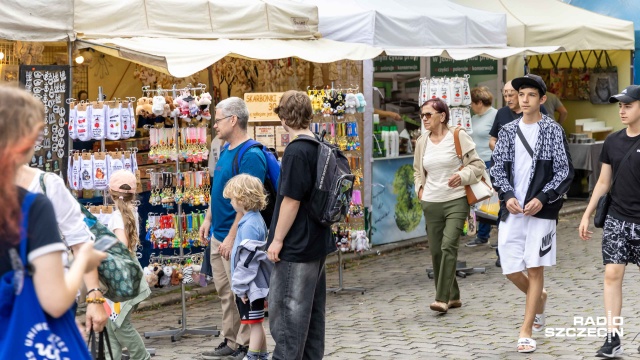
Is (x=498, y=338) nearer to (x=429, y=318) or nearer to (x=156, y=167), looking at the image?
(x=429, y=318)

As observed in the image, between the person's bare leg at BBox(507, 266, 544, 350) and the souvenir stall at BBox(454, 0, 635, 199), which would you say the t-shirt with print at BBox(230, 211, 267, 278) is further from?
the souvenir stall at BBox(454, 0, 635, 199)

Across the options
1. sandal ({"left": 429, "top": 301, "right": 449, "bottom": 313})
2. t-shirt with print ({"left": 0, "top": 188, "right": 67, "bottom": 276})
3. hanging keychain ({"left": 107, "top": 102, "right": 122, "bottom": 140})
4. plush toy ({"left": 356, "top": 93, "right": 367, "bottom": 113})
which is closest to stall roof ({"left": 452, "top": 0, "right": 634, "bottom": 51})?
plush toy ({"left": 356, "top": 93, "right": 367, "bottom": 113})

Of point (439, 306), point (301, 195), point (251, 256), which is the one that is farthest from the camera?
point (439, 306)

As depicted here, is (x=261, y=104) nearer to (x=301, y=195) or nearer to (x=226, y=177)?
(x=226, y=177)

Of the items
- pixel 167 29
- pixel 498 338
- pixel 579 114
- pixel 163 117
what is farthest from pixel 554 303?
pixel 579 114

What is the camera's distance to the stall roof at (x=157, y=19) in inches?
363

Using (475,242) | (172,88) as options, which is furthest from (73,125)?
(475,242)

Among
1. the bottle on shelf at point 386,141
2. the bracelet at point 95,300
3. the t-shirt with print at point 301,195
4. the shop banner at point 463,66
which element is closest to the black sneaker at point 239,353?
the t-shirt with print at point 301,195

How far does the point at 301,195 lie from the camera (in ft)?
20.7

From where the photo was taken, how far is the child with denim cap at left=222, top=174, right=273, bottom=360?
7242mm

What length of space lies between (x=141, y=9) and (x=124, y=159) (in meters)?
2.20

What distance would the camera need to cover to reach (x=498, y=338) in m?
8.48

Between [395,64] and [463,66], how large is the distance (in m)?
1.58

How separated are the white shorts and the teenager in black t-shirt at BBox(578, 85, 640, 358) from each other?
403mm
